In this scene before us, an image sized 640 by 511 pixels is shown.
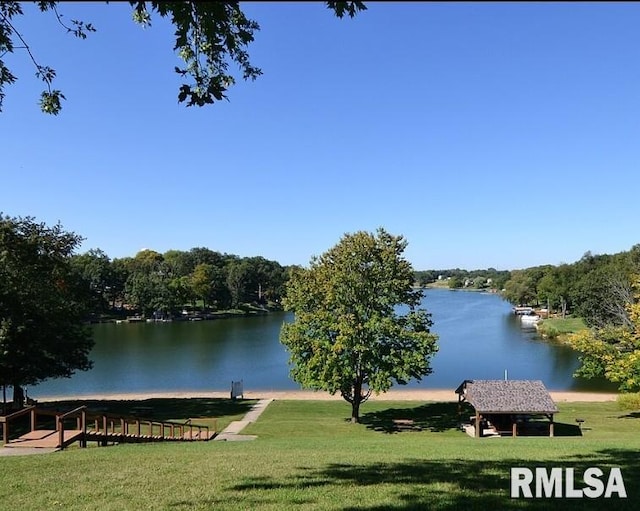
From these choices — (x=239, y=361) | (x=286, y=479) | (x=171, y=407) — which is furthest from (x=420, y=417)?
(x=239, y=361)

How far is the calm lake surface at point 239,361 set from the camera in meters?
41.5

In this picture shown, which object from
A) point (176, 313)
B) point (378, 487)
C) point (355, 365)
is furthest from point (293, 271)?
point (176, 313)

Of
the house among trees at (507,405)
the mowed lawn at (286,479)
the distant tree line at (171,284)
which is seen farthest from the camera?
the distant tree line at (171,284)

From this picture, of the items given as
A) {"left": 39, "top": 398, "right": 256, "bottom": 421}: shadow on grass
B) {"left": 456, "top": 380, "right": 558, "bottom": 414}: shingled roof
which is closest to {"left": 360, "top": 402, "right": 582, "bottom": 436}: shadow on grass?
{"left": 456, "top": 380, "right": 558, "bottom": 414}: shingled roof

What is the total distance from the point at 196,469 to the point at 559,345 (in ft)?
213

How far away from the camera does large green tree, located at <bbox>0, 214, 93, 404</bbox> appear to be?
24.6 metres

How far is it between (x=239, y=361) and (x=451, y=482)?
46.1 m

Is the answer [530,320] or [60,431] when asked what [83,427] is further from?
[530,320]

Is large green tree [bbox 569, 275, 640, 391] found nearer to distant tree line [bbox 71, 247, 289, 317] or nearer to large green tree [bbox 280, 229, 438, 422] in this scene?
large green tree [bbox 280, 229, 438, 422]

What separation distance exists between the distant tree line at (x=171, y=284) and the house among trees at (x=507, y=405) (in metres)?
75.9

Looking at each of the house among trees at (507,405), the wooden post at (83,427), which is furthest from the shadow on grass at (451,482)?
the house among trees at (507,405)

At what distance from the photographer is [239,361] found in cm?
5216

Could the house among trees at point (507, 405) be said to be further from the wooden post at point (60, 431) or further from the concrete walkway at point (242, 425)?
the wooden post at point (60, 431)

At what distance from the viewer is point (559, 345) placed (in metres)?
65.9
